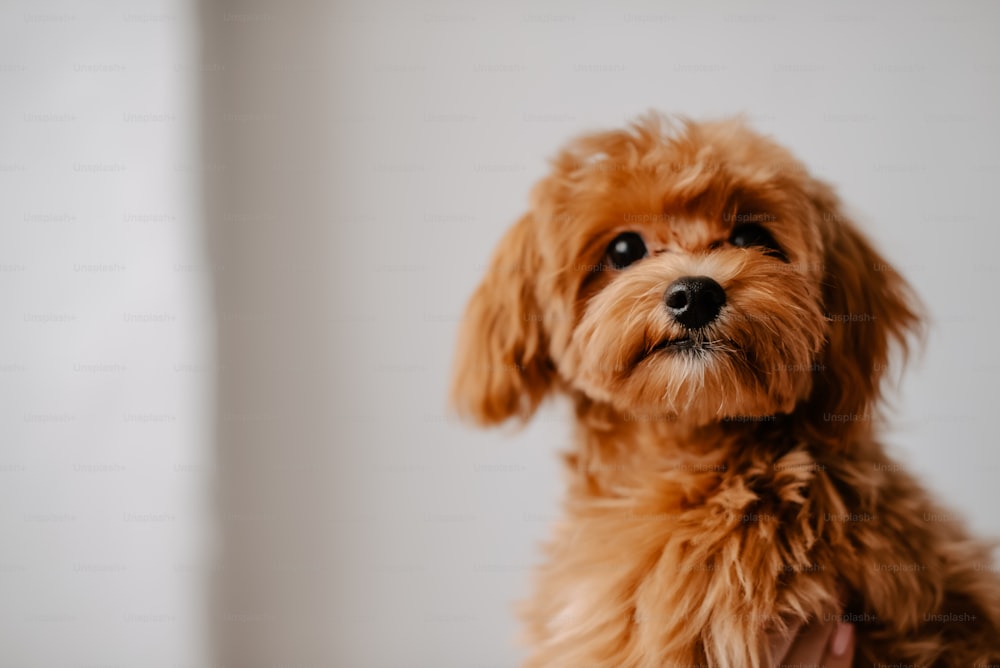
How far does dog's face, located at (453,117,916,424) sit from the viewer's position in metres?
1.30

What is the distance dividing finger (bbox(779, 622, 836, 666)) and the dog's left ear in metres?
0.42

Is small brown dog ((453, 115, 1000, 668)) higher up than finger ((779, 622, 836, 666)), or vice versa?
small brown dog ((453, 115, 1000, 668))

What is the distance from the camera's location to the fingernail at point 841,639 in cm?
132

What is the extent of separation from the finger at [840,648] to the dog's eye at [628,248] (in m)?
0.86

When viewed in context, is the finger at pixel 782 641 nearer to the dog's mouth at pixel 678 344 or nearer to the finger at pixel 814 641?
the finger at pixel 814 641

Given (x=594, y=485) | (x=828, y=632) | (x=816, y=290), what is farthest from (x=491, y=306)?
(x=828, y=632)

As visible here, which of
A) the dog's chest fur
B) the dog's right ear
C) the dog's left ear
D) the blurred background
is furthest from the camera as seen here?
the blurred background

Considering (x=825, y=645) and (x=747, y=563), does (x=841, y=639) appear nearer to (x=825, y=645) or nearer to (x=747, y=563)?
(x=825, y=645)

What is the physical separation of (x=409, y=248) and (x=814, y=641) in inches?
65.5

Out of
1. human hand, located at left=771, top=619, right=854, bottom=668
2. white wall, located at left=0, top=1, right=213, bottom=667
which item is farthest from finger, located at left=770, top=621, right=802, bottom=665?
white wall, located at left=0, top=1, right=213, bottom=667

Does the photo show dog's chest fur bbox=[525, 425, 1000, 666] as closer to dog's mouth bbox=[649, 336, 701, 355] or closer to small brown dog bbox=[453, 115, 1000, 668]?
small brown dog bbox=[453, 115, 1000, 668]

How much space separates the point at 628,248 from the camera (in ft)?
5.02

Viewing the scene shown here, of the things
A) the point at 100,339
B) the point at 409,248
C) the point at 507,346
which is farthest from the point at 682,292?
the point at 100,339

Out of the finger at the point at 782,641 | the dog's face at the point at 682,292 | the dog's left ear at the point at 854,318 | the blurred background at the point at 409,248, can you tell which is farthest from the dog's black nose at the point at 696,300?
the blurred background at the point at 409,248
